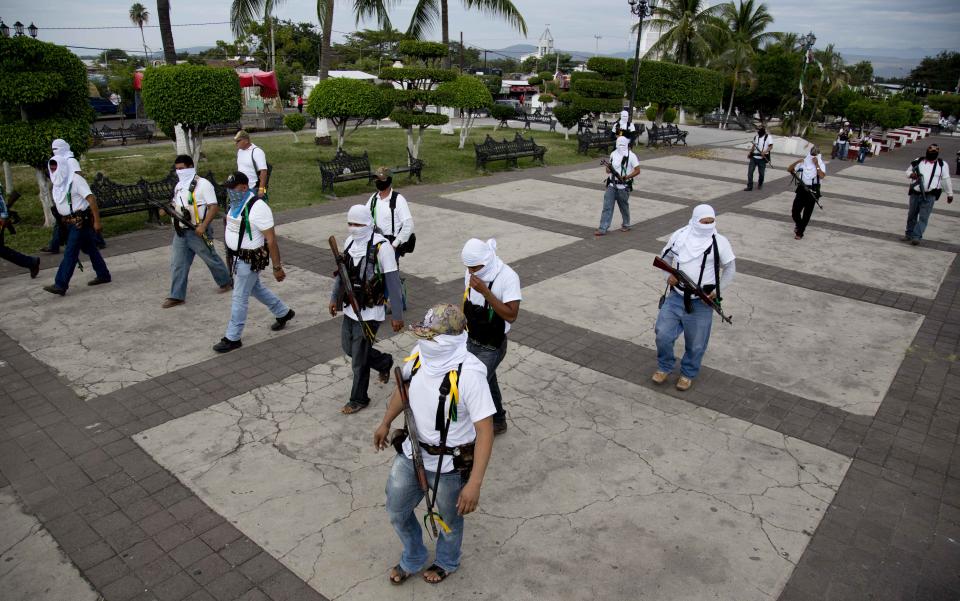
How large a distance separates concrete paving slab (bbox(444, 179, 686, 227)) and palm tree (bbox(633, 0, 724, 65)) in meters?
18.4

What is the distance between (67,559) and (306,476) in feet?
4.86

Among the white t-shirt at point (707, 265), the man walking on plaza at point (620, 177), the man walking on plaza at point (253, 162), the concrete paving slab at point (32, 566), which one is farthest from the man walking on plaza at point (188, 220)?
the man walking on plaza at point (620, 177)

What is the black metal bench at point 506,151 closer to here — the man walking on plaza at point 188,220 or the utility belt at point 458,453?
the man walking on plaza at point 188,220

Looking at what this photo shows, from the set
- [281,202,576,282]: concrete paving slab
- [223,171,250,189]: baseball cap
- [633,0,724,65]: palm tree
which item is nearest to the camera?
[223,171,250,189]: baseball cap

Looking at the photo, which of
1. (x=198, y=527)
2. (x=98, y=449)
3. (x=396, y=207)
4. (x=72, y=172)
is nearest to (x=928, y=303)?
(x=396, y=207)

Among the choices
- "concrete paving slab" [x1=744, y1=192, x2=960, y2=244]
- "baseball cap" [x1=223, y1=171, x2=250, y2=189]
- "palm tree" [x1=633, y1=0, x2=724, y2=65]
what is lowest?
"concrete paving slab" [x1=744, y1=192, x2=960, y2=244]

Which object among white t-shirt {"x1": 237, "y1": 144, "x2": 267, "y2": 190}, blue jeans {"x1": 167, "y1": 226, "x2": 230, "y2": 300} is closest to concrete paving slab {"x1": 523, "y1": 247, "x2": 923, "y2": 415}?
blue jeans {"x1": 167, "y1": 226, "x2": 230, "y2": 300}

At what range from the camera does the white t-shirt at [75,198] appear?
7587 mm

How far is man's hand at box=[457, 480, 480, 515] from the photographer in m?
2.99

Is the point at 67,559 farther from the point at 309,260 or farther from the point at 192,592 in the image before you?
the point at 309,260

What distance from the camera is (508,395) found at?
19.0ft

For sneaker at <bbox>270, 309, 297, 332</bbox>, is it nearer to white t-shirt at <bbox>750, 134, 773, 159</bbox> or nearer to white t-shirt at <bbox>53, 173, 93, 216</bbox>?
white t-shirt at <bbox>53, 173, 93, 216</bbox>

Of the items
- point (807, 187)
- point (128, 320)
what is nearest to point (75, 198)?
point (128, 320)

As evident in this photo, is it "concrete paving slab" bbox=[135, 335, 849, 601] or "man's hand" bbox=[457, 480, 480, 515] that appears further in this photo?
"concrete paving slab" bbox=[135, 335, 849, 601]
